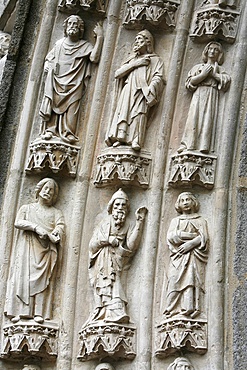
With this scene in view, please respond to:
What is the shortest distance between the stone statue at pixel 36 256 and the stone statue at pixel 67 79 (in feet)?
1.27

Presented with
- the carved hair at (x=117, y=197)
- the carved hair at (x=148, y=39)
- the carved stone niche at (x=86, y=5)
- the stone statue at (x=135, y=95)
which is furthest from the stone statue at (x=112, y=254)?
the carved stone niche at (x=86, y=5)

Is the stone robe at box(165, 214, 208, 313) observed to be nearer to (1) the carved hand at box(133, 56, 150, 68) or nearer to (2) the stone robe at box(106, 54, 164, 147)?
(2) the stone robe at box(106, 54, 164, 147)

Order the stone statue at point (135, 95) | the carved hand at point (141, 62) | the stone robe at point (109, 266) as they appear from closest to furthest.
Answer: the stone robe at point (109, 266) → the stone statue at point (135, 95) → the carved hand at point (141, 62)

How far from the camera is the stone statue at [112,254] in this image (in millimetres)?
8164

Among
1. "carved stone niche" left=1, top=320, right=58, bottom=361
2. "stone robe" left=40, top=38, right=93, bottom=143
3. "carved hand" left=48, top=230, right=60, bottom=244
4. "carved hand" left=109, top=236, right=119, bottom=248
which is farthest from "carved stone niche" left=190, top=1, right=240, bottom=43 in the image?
"carved stone niche" left=1, top=320, right=58, bottom=361

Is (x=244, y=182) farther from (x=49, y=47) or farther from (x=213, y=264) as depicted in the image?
(x=49, y=47)

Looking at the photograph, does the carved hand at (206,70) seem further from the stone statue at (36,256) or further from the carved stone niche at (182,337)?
the carved stone niche at (182,337)

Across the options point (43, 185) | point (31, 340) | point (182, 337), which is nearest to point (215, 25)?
point (43, 185)

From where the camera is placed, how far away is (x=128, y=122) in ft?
28.1

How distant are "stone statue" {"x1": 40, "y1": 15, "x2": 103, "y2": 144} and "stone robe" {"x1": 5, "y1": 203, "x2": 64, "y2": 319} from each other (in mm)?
571

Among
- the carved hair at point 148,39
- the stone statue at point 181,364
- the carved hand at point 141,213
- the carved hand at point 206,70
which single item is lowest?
the stone statue at point 181,364

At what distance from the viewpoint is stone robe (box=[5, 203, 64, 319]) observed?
8.26 metres

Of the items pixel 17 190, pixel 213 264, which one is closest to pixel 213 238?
pixel 213 264

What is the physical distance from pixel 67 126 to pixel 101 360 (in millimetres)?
1629
